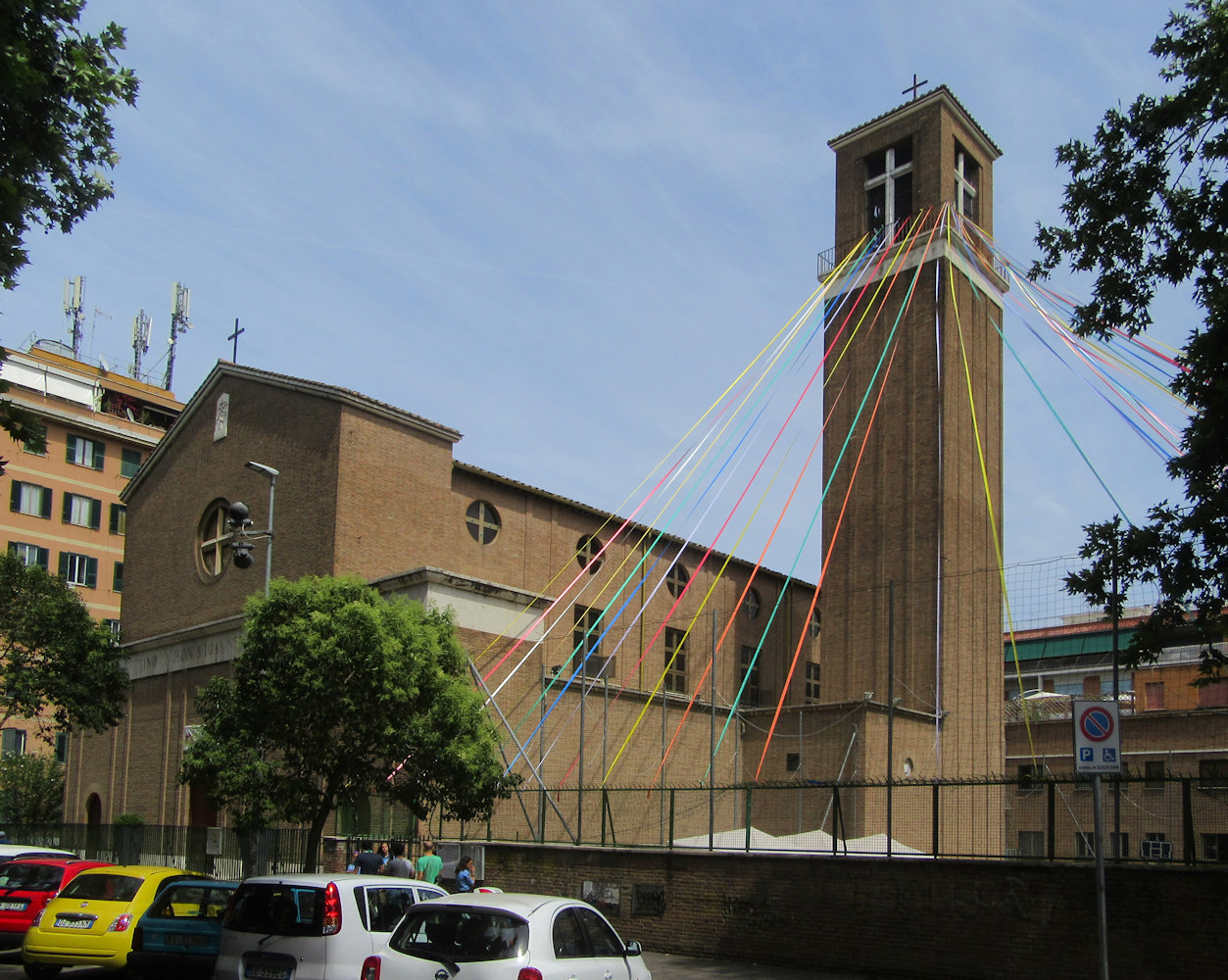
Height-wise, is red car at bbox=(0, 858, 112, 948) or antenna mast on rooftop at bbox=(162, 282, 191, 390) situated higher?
antenna mast on rooftop at bbox=(162, 282, 191, 390)

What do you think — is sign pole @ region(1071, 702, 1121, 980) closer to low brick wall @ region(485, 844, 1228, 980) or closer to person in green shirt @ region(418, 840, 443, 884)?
low brick wall @ region(485, 844, 1228, 980)

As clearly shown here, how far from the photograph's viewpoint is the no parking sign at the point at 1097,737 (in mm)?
12609

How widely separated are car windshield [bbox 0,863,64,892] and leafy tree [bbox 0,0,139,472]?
9004 mm

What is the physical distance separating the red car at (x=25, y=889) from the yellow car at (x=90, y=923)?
181 cm

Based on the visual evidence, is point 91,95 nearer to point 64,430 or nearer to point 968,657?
point 968,657

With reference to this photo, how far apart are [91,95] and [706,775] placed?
28752 millimetres

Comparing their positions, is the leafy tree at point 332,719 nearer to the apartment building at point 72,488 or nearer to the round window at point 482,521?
the round window at point 482,521

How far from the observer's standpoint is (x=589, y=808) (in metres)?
28.8

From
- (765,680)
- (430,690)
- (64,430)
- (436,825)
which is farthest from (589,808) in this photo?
(64,430)

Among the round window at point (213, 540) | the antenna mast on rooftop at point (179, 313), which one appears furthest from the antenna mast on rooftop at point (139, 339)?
the round window at point (213, 540)

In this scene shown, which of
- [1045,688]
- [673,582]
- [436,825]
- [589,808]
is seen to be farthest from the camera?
[1045,688]

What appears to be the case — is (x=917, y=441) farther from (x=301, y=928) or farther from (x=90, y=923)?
(x=301, y=928)

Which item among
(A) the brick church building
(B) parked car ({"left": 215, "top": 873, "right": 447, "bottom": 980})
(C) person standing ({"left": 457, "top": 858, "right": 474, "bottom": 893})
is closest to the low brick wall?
(C) person standing ({"left": 457, "top": 858, "right": 474, "bottom": 893})

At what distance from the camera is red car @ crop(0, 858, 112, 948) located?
18.1 m
